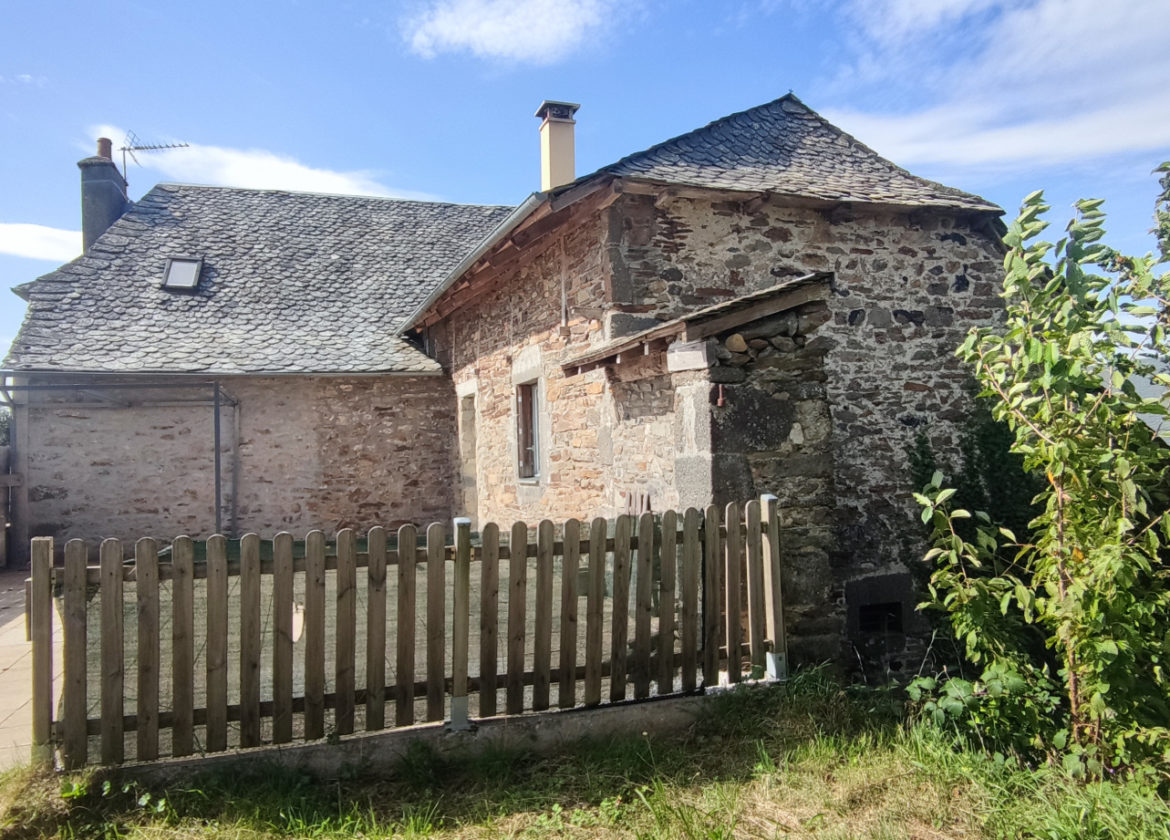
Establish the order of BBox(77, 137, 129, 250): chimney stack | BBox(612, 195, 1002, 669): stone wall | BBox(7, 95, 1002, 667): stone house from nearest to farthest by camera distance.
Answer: BBox(7, 95, 1002, 667): stone house
BBox(612, 195, 1002, 669): stone wall
BBox(77, 137, 129, 250): chimney stack

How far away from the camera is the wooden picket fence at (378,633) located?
10.3ft

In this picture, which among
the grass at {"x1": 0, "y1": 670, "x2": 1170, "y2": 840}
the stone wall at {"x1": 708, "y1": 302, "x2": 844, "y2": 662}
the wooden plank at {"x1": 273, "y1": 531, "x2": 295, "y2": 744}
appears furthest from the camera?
the stone wall at {"x1": 708, "y1": 302, "x2": 844, "y2": 662}

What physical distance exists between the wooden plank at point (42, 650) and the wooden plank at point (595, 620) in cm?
221

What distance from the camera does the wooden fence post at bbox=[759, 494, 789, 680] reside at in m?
4.11

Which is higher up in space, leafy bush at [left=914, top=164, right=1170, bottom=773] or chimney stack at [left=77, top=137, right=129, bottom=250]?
chimney stack at [left=77, top=137, right=129, bottom=250]

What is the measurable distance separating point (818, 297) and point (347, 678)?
125 inches

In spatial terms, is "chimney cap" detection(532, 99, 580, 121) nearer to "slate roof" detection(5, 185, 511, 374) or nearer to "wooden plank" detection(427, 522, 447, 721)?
"slate roof" detection(5, 185, 511, 374)

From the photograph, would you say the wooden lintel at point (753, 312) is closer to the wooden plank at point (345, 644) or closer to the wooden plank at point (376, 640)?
the wooden plank at point (376, 640)

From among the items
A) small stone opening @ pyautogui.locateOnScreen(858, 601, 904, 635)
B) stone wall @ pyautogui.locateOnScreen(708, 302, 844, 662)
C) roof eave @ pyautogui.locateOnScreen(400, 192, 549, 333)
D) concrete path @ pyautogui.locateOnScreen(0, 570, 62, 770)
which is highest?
roof eave @ pyautogui.locateOnScreen(400, 192, 549, 333)

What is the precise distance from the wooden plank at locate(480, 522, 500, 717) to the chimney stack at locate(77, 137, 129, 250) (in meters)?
12.8

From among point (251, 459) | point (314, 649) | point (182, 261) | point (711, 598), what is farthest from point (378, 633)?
point (182, 261)

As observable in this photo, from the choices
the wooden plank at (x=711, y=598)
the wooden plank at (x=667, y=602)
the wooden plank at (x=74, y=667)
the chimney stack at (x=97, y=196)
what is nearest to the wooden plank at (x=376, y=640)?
the wooden plank at (x=74, y=667)

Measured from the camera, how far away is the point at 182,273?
12.2m

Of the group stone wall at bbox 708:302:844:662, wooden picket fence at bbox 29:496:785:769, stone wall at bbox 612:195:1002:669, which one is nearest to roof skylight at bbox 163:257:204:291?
stone wall at bbox 612:195:1002:669
